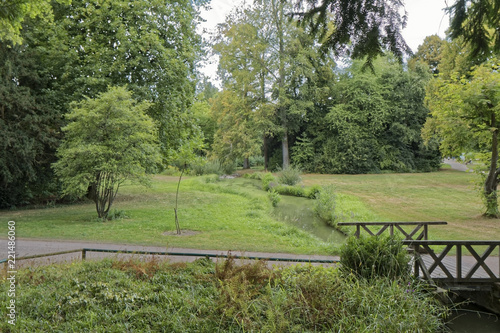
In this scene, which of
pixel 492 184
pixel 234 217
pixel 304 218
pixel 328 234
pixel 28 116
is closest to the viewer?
pixel 328 234

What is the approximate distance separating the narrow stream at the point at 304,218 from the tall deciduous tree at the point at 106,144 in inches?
254

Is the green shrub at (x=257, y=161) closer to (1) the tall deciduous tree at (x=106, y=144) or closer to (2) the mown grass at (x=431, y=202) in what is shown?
(2) the mown grass at (x=431, y=202)

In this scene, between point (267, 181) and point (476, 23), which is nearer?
point (476, 23)

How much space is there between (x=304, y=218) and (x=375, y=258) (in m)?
10.9

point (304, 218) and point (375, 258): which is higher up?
point (375, 258)

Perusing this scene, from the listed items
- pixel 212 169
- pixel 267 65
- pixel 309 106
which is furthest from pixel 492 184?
pixel 267 65

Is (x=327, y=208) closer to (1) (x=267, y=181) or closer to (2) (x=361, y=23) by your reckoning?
(1) (x=267, y=181)

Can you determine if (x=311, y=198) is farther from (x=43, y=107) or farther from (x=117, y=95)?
(x=43, y=107)

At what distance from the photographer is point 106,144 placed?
12.1 m

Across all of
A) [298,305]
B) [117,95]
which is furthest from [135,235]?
[298,305]

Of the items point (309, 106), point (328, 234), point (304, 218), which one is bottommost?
point (328, 234)

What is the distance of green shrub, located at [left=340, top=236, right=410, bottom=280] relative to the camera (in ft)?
16.4

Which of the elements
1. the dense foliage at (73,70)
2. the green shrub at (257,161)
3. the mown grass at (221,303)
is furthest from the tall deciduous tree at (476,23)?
the green shrub at (257,161)

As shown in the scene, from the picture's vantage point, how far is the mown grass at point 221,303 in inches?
149
